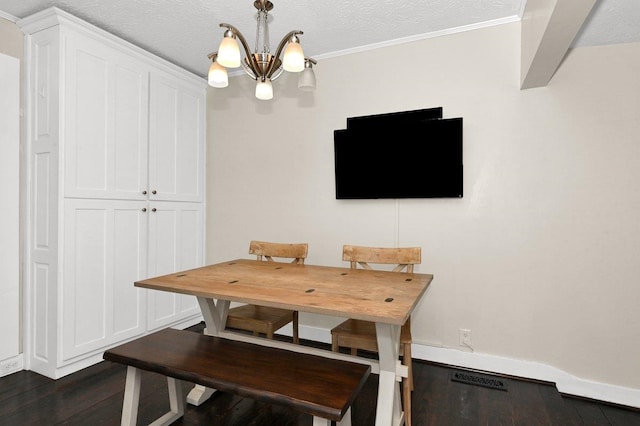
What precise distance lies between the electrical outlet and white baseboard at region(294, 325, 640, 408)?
0.22 feet

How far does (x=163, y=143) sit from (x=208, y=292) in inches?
79.7

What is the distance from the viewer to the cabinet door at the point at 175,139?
10.3ft

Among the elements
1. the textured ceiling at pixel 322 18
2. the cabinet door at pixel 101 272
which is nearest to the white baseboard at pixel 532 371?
the textured ceiling at pixel 322 18

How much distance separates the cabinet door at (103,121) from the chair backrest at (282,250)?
3.68ft

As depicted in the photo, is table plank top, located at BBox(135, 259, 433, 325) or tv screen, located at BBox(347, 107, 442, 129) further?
tv screen, located at BBox(347, 107, 442, 129)

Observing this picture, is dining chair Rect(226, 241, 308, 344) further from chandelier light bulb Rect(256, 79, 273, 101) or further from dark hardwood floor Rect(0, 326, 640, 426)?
chandelier light bulb Rect(256, 79, 273, 101)

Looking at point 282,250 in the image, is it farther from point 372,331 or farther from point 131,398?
point 131,398

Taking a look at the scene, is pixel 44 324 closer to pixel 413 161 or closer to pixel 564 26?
pixel 413 161

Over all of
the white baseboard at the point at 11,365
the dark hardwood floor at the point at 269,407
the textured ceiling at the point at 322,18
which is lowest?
the dark hardwood floor at the point at 269,407

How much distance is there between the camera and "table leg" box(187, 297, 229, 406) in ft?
7.04

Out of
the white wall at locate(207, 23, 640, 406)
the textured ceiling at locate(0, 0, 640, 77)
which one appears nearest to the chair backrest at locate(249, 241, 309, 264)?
the white wall at locate(207, 23, 640, 406)

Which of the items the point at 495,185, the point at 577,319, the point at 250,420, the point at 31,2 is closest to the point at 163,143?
the point at 31,2

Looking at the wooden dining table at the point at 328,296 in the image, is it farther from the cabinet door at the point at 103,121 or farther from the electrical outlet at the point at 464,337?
the cabinet door at the point at 103,121

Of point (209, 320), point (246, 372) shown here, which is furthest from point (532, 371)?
point (209, 320)
